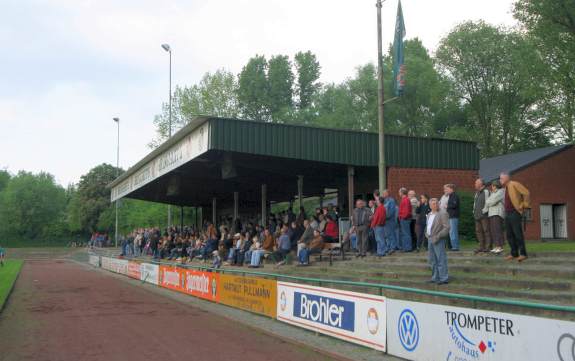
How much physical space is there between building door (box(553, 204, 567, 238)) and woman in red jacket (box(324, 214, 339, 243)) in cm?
1533

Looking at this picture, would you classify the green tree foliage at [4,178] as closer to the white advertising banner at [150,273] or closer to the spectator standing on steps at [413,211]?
the white advertising banner at [150,273]

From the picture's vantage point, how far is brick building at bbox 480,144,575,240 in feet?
89.8

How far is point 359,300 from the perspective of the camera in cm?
902

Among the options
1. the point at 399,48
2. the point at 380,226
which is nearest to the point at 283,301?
the point at 380,226

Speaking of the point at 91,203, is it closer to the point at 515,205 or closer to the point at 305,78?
the point at 305,78

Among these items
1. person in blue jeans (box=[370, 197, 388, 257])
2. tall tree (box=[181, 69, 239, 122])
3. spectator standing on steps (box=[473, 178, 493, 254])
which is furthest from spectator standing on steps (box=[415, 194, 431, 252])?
tall tree (box=[181, 69, 239, 122])

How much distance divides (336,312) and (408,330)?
1970mm

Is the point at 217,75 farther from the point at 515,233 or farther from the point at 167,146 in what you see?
the point at 515,233

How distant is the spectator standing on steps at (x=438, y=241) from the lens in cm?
1050

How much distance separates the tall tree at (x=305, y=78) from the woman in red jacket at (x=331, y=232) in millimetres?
54043

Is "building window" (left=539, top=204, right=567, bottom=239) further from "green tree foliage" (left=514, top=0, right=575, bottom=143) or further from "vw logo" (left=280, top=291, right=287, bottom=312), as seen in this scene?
"vw logo" (left=280, top=291, right=287, bottom=312)

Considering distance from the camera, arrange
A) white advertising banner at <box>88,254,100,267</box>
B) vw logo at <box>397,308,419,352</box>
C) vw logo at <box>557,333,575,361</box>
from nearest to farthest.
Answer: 1. vw logo at <box>557,333,575,361</box>
2. vw logo at <box>397,308,419,352</box>
3. white advertising banner at <box>88,254,100,267</box>

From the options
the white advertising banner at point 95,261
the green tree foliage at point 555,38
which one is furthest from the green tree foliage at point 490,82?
the white advertising banner at point 95,261

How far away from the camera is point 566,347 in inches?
212
